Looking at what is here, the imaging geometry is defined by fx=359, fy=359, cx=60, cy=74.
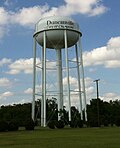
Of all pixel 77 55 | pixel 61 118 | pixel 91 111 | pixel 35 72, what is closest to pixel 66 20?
pixel 77 55

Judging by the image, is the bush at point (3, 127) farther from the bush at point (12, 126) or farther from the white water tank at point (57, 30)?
the white water tank at point (57, 30)

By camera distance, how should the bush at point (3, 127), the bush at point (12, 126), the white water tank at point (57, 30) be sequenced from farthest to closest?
the white water tank at point (57, 30) → the bush at point (12, 126) → the bush at point (3, 127)

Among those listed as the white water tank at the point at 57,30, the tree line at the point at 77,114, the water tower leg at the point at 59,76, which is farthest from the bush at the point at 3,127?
the white water tank at the point at 57,30

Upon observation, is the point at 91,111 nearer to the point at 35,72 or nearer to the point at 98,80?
the point at 98,80

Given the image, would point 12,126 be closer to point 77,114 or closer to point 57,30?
point 57,30

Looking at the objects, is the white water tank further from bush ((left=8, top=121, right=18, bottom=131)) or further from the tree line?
bush ((left=8, top=121, right=18, bottom=131))

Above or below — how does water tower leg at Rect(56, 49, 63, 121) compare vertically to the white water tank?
below

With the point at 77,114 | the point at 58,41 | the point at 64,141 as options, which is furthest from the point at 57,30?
the point at 64,141

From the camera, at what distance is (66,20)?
59969 millimetres

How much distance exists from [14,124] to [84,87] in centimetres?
1305

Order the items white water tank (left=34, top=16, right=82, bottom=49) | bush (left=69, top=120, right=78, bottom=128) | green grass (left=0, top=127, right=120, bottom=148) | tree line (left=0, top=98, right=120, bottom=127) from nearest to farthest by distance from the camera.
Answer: green grass (left=0, top=127, right=120, bottom=148)
bush (left=69, top=120, right=78, bottom=128)
white water tank (left=34, top=16, right=82, bottom=49)
tree line (left=0, top=98, right=120, bottom=127)

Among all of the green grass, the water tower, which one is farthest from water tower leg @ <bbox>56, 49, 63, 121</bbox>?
the green grass

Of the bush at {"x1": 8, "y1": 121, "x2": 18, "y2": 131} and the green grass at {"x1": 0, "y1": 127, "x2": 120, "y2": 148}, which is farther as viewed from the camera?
the bush at {"x1": 8, "y1": 121, "x2": 18, "y2": 131}

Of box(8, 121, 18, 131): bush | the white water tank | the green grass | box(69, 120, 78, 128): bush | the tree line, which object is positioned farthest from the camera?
the tree line
